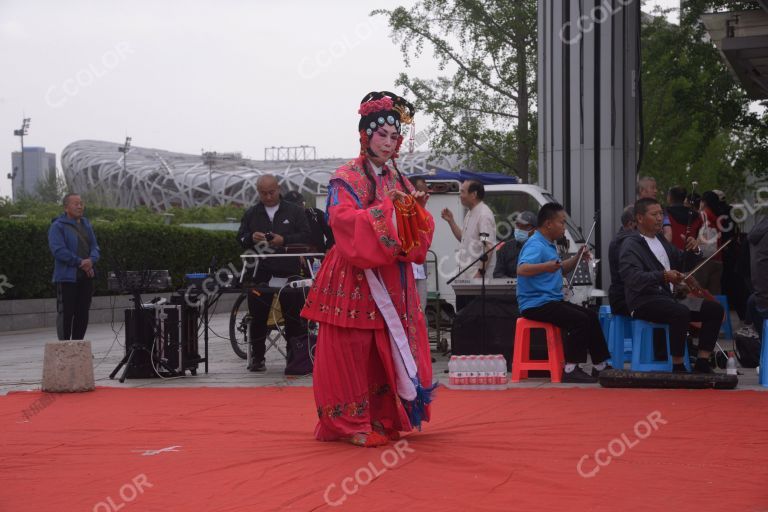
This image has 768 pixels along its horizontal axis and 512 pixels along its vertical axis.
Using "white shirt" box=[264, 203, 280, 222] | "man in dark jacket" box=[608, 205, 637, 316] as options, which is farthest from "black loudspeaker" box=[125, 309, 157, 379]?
"man in dark jacket" box=[608, 205, 637, 316]

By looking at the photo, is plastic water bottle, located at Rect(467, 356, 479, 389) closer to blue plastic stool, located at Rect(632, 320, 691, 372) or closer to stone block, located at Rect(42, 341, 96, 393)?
blue plastic stool, located at Rect(632, 320, 691, 372)

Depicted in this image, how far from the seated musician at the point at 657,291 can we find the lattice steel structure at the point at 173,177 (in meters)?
107

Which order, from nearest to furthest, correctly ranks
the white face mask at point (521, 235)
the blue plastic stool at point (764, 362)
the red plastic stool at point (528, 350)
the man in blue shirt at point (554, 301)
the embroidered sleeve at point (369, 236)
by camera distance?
1. the embroidered sleeve at point (369, 236)
2. the blue plastic stool at point (764, 362)
3. the man in blue shirt at point (554, 301)
4. the red plastic stool at point (528, 350)
5. the white face mask at point (521, 235)

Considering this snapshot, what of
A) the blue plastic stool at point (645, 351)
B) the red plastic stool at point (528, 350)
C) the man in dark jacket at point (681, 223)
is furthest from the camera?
the man in dark jacket at point (681, 223)

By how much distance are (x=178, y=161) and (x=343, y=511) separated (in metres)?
124

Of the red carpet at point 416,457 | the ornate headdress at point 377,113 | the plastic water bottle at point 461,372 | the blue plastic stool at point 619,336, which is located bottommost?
the red carpet at point 416,457

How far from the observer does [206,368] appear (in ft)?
37.7

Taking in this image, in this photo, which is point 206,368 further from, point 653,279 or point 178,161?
point 178,161

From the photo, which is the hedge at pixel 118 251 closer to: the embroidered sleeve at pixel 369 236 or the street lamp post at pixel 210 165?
the embroidered sleeve at pixel 369 236

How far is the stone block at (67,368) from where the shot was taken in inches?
385

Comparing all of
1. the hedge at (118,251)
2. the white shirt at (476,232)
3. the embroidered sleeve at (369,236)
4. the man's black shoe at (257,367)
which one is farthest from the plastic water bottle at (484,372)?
the hedge at (118,251)

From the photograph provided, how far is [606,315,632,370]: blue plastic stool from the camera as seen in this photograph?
33.6ft

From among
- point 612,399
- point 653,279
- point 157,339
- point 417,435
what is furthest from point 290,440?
point 157,339

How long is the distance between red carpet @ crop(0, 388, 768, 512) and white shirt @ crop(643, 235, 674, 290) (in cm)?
145
